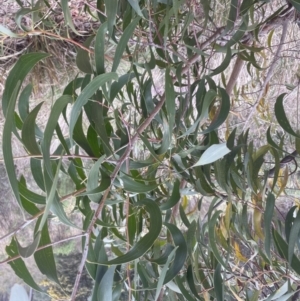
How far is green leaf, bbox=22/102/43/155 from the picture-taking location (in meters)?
0.22

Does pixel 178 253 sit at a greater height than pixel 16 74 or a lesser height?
lesser

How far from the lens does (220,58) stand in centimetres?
92

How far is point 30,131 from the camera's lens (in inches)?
8.7

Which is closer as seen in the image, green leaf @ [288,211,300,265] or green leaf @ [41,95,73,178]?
green leaf @ [41,95,73,178]

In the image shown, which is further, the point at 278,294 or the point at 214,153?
the point at 278,294

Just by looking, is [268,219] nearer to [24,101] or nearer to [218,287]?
[218,287]

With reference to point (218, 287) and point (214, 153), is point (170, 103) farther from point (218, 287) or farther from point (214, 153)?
point (218, 287)

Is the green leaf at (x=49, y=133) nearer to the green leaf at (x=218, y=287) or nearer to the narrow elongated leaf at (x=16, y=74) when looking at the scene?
the narrow elongated leaf at (x=16, y=74)

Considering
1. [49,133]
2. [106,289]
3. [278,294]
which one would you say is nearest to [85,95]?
[49,133]

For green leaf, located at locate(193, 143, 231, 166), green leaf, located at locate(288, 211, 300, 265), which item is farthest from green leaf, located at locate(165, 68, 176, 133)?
green leaf, located at locate(288, 211, 300, 265)

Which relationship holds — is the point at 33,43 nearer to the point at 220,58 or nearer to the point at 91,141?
the point at 220,58

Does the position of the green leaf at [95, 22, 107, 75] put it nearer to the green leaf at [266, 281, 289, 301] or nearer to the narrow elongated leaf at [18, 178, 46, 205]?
the narrow elongated leaf at [18, 178, 46, 205]

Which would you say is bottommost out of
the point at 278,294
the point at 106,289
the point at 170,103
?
the point at 278,294

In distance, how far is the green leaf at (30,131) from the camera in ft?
0.71
